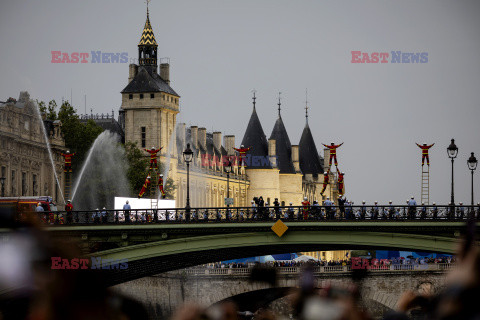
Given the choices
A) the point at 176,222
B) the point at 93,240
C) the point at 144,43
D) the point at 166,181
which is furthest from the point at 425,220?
the point at 144,43

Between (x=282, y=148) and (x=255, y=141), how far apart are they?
8984 mm

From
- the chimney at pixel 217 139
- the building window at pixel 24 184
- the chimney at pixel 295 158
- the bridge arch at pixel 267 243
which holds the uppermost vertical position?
the chimney at pixel 217 139

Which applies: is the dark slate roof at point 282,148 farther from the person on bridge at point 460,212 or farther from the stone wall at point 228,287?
the person on bridge at point 460,212

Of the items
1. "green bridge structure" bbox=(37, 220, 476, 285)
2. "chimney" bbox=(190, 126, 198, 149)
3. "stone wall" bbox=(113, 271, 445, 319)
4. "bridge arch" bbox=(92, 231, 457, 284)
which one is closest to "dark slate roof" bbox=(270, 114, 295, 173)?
"chimney" bbox=(190, 126, 198, 149)

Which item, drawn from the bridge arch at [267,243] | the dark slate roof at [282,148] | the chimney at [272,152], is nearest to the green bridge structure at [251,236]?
the bridge arch at [267,243]

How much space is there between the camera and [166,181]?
109 m

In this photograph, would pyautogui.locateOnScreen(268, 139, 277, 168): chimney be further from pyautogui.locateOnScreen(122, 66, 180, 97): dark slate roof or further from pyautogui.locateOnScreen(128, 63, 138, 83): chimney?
pyautogui.locateOnScreen(128, 63, 138, 83): chimney

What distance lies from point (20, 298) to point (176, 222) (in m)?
36.3

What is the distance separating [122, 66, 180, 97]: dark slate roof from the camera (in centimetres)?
11288

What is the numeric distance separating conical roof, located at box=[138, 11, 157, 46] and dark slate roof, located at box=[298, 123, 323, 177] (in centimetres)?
5101

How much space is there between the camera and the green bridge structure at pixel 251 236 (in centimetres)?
3947

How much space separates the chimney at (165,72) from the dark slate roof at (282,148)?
34.8m

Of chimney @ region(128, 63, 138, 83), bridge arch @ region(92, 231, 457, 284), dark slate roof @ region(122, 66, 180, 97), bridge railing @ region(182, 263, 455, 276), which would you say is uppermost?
chimney @ region(128, 63, 138, 83)

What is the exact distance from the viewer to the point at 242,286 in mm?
82562
